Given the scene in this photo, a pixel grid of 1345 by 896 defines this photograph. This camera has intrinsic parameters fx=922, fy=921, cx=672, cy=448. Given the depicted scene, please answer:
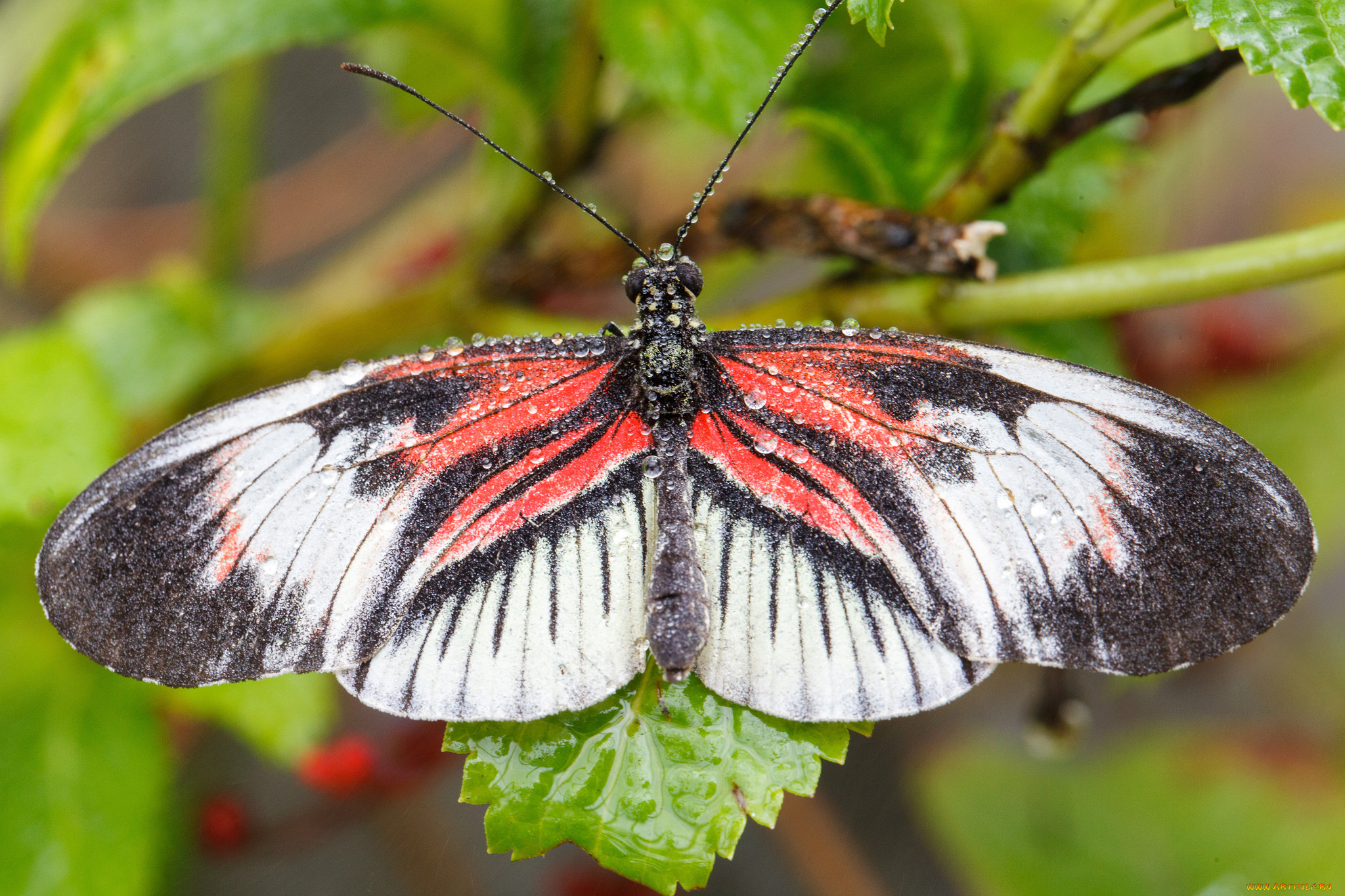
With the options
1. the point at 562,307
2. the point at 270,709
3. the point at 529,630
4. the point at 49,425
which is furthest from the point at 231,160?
the point at 529,630

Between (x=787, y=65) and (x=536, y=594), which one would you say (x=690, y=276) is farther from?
(x=536, y=594)

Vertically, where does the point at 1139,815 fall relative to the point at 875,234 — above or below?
below

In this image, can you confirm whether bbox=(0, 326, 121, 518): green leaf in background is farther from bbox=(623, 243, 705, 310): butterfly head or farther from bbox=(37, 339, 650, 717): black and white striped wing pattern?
bbox=(623, 243, 705, 310): butterfly head

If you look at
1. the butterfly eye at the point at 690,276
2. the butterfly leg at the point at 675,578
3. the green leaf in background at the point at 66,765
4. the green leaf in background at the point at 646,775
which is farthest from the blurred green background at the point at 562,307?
the green leaf in background at the point at 646,775

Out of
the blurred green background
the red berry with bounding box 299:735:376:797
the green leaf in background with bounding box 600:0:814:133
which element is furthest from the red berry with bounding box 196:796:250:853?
the green leaf in background with bounding box 600:0:814:133

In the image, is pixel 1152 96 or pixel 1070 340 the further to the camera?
pixel 1070 340

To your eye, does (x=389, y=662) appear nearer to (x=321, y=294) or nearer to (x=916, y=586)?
(x=916, y=586)
